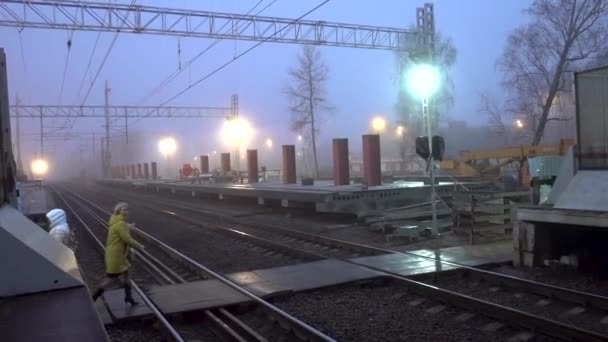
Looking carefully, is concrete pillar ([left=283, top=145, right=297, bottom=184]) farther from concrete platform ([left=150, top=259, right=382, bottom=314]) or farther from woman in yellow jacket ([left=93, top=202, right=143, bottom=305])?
Result: woman in yellow jacket ([left=93, top=202, right=143, bottom=305])

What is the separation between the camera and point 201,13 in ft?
76.2

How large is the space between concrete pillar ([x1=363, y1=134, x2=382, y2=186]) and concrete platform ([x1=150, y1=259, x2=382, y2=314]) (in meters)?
10.4

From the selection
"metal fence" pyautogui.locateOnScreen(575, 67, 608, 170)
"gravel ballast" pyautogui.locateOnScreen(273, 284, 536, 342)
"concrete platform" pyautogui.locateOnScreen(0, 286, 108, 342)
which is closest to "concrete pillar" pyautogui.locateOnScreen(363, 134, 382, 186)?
"metal fence" pyautogui.locateOnScreen(575, 67, 608, 170)

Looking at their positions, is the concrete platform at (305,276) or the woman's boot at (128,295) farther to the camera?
the concrete platform at (305,276)

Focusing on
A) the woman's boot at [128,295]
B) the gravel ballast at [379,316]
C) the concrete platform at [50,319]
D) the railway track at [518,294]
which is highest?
the concrete platform at [50,319]

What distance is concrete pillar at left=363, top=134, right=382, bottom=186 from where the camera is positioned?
20.4 metres

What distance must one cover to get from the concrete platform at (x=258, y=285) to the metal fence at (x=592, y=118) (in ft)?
14.4

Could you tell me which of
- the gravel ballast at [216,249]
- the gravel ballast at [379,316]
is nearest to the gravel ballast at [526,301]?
the gravel ballast at [379,316]

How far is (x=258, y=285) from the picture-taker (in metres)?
8.83

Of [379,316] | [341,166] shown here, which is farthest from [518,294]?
[341,166]

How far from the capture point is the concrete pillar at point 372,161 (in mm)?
20359

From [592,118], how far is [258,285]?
6.56m

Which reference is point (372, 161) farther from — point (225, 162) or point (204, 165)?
point (204, 165)

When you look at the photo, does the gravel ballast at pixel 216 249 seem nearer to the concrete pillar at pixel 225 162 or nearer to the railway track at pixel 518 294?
the railway track at pixel 518 294
